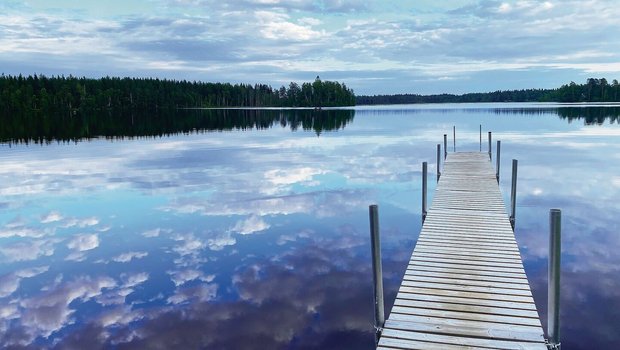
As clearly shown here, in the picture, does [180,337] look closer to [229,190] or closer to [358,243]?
[358,243]

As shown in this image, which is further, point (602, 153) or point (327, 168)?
point (602, 153)

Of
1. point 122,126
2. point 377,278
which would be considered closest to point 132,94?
point 122,126

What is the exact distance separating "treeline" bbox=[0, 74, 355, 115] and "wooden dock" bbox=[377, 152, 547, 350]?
5350 inches

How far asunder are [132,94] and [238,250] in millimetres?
164874

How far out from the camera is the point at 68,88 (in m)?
145

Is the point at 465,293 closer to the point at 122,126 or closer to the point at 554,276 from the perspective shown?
the point at 554,276

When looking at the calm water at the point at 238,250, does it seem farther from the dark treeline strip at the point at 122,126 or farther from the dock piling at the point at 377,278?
the dark treeline strip at the point at 122,126

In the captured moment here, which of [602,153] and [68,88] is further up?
[68,88]

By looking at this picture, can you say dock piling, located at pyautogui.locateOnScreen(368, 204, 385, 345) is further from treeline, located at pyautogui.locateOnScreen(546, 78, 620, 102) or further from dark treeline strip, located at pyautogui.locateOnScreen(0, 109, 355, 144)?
treeline, located at pyautogui.locateOnScreen(546, 78, 620, 102)

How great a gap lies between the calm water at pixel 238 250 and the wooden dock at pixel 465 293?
1196 millimetres

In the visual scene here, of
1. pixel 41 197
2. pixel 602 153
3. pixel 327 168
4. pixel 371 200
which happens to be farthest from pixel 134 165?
pixel 602 153

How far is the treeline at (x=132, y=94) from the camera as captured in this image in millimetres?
139875

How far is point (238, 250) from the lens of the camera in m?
14.1

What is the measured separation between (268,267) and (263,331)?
3394 mm
